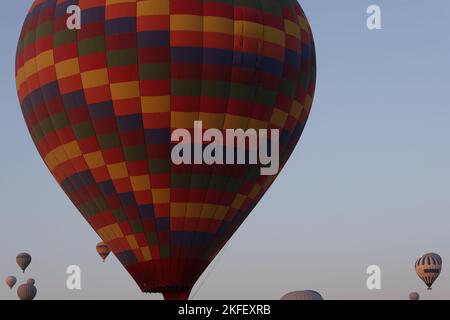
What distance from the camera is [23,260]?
63.6 m

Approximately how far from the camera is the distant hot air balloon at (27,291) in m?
72.2

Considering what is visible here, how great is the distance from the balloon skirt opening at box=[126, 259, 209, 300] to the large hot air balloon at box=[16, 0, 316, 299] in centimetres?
3

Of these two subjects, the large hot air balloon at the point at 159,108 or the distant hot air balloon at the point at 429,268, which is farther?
the distant hot air balloon at the point at 429,268

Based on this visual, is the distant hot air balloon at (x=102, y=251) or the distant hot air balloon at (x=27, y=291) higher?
the distant hot air balloon at (x=27, y=291)

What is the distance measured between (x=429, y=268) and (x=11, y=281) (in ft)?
96.8

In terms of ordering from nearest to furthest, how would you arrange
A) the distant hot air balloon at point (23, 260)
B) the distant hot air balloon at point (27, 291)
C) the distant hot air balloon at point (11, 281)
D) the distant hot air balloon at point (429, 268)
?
the distant hot air balloon at point (429, 268)
the distant hot air balloon at point (23, 260)
the distant hot air balloon at point (11, 281)
the distant hot air balloon at point (27, 291)

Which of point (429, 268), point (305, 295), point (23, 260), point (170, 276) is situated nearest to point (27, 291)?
point (23, 260)

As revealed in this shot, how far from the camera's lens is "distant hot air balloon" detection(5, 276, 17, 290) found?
7062cm

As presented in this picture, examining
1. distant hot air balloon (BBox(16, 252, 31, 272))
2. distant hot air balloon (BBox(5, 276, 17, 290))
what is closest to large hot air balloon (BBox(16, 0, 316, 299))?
distant hot air balloon (BBox(16, 252, 31, 272))

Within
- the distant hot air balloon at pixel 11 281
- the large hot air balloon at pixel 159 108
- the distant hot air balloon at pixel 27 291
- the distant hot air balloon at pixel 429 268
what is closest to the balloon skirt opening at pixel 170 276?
the large hot air balloon at pixel 159 108

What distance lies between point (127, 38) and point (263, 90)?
3.99m

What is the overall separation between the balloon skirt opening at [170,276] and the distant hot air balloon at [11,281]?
44.7 meters

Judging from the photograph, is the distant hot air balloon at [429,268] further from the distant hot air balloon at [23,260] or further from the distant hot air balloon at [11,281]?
the distant hot air balloon at [11,281]
